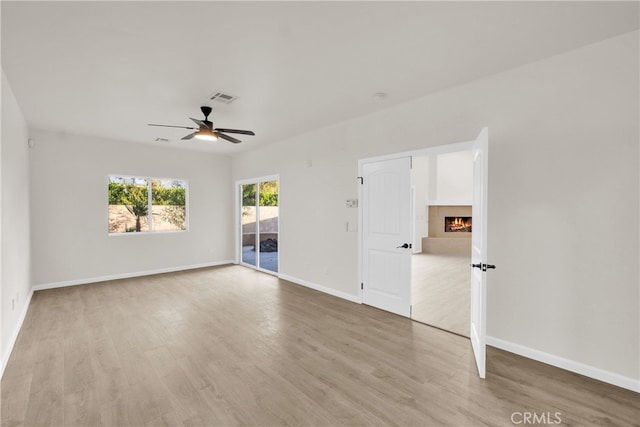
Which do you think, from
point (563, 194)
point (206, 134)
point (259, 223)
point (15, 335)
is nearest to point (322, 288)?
point (259, 223)

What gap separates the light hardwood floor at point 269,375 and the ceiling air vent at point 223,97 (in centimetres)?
279

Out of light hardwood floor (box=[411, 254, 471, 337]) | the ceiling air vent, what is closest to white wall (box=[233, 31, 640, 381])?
light hardwood floor (box=[411, 254, 471, 337])

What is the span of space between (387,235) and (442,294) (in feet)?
5.72

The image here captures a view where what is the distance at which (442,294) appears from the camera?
197 inches

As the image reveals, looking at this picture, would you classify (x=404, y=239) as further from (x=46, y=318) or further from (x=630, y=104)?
(x=46, y=318)

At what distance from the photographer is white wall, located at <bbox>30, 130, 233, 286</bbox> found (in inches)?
206

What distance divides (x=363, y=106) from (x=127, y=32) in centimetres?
267

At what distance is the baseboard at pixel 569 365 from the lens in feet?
7.77

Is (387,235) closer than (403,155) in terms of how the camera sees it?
No

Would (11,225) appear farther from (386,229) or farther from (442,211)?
(442,211)

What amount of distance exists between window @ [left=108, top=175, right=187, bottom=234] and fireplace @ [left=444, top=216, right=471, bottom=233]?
8197mm

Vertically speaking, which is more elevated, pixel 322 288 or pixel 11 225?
pixel 11 225

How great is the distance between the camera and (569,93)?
104 inches

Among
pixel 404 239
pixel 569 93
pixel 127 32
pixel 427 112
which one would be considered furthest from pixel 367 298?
pixel 127 32
